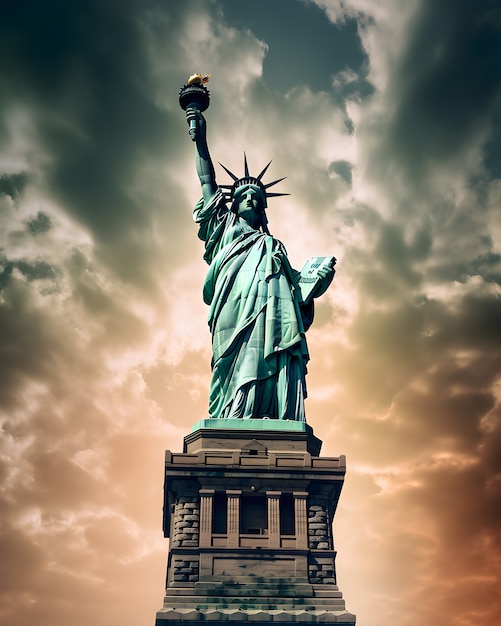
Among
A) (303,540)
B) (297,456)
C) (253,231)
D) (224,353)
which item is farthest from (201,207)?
(303,540)

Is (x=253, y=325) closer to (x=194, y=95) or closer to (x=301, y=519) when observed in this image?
(x=301, y=519)

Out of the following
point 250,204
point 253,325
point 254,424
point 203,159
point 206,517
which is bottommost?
point 206,517

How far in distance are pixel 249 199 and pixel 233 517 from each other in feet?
54.3

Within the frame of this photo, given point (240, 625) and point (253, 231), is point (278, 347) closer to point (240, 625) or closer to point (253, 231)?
point (253, 231)

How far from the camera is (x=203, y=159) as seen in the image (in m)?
45.0

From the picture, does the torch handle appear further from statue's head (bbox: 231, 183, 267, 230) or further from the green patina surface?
the green patina surface

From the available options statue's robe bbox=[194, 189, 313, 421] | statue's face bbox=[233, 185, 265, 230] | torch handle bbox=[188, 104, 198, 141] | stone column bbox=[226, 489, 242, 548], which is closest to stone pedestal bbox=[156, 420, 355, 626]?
stone column bbox=[226, 489, 242, 548]

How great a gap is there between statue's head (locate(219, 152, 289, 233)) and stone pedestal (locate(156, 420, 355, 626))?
11.8 metres

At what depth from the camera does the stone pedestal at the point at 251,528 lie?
32188mm

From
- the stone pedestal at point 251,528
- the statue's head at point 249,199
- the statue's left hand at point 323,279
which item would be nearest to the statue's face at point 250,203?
the statue's head at point 249,199

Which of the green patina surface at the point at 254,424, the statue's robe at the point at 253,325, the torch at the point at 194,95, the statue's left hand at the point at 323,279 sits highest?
the torch at the point at 194,95

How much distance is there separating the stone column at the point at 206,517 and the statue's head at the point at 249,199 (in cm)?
1479

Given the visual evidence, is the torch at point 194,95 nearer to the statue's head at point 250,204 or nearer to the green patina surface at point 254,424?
the statue's head at point 250,204

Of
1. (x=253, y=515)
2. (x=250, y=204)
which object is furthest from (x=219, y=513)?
(x=250, y=204)
